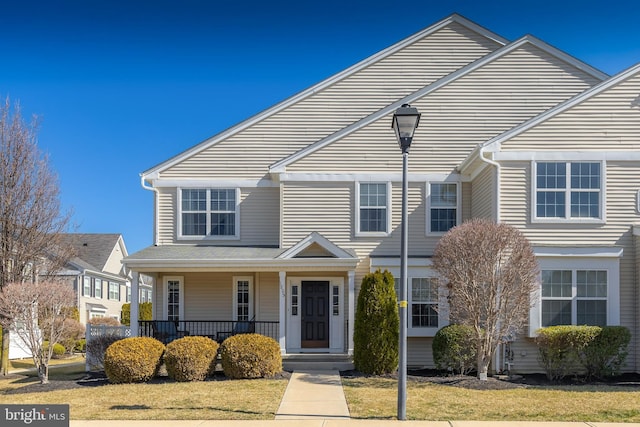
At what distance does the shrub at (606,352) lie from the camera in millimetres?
15203

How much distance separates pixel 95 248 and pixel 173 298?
28001mm

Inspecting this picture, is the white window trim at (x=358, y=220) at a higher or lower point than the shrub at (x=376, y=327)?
higher

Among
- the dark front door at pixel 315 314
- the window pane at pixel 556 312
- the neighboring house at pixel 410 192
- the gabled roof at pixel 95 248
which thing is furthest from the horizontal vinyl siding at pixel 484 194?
the gabled roof at pixel 95 248

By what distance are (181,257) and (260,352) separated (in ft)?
14.2

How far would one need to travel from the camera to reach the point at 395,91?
2128 centimetres

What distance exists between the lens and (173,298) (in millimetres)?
19859

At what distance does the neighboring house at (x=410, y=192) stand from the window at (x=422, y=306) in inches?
1.5

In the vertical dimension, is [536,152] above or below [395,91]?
below

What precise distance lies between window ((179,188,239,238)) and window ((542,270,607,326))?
9018mm

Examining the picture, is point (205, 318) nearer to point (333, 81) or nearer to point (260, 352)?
point (260, 352)

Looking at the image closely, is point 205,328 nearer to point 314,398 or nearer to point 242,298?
point 242,298

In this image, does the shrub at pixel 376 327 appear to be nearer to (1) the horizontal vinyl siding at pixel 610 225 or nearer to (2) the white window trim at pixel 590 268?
(2) the white window trim at pixel 590 268

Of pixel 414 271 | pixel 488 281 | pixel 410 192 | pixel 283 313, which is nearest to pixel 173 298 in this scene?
pixel 283 313

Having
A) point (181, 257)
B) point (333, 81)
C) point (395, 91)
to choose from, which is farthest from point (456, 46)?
point (181, 257)
